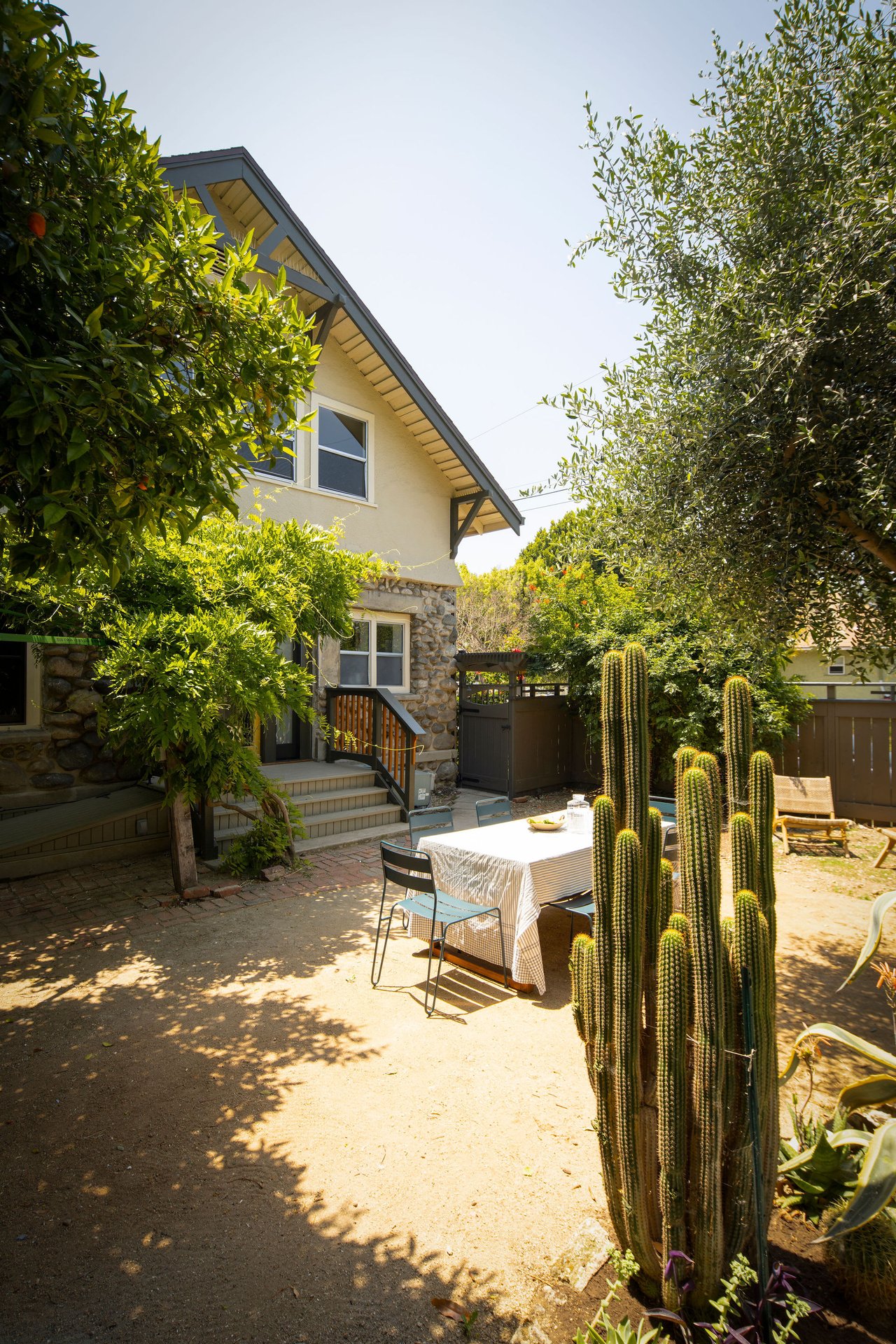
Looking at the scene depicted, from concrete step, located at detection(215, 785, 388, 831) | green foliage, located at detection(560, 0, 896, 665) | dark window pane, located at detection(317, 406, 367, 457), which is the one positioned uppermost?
dark window pane, located at detection(317, 406, 367, 457)

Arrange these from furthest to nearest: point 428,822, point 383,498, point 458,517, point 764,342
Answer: point 458,517 < point 383,498 < point 428,822 < point 764,342

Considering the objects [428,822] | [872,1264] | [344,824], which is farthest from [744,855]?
[344,824]

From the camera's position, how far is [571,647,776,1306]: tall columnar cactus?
6.27ft

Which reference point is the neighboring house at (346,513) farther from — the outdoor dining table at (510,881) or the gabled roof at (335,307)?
the outdoor dining table at (510,881)

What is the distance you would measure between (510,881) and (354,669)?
639cm

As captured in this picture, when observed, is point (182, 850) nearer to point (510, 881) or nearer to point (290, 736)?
point (510, 881)

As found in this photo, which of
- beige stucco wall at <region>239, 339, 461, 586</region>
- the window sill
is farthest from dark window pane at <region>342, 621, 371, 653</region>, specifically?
the window sill

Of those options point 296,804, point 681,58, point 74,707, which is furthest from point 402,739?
point 681,58

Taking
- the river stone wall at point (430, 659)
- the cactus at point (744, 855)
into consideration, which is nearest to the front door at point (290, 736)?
the river stone wall at point (430, 659)

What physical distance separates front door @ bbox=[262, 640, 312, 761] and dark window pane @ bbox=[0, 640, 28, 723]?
2963 mm

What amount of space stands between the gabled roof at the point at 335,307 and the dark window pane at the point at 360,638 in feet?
7.66

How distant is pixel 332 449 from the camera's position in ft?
33.0

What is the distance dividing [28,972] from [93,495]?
4.09 m

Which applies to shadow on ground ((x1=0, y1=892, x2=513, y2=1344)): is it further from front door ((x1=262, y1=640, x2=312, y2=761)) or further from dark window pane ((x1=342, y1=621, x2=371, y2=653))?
dark window pane ((x1=342, y1=621, x2=371, y2=653))
